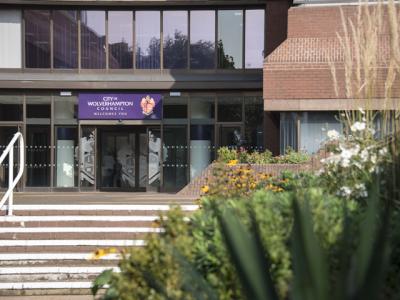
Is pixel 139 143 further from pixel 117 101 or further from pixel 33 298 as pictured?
pixel 33 298

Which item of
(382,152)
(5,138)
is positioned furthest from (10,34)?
(382,152)

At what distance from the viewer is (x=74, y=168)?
20.9 metres

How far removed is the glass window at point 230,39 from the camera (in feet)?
68.7

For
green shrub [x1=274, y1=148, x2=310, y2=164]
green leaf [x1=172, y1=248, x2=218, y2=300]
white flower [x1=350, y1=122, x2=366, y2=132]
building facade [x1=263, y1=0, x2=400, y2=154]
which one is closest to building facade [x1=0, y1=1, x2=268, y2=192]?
building facade [x1=263, y1=0, x2=400, y2=154]

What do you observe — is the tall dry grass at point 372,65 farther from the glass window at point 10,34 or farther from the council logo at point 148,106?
the glass window at point 10,34

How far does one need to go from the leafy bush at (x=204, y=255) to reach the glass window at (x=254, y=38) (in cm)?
1681

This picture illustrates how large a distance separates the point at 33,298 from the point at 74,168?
13885mm

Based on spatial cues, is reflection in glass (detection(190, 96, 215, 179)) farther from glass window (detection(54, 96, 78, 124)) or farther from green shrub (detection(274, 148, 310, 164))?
green shrub (detection(274, 148, 310, 164))

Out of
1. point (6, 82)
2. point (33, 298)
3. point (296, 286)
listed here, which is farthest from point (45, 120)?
point (296, 286)

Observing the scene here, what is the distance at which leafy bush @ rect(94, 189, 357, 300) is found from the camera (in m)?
3.72

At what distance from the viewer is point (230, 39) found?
2108cm

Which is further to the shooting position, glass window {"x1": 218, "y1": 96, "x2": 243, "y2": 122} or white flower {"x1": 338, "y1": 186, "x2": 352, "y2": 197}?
glass window {"x1": 218, "y1": 96, "x2": 243, "y2": 122}

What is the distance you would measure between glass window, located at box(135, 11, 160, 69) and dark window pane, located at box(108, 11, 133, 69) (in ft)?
0.89

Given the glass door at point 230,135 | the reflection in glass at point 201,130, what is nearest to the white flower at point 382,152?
the glass door at point 230,135
